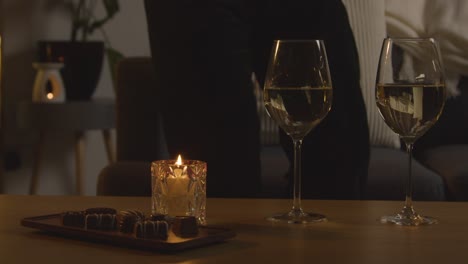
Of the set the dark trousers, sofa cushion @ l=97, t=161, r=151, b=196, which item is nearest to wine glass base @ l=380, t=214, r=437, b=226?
the dark trousers

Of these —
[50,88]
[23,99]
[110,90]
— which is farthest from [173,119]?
[110,90]

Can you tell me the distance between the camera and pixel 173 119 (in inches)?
62.4

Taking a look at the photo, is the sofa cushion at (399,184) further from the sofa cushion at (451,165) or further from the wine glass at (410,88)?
the wine glass at (410,88)

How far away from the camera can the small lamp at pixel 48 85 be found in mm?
3010

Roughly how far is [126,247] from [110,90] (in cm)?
293

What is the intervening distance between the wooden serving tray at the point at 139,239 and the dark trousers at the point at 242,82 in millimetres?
678

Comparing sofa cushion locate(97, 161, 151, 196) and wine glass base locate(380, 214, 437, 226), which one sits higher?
wine glass base locate(380, 214, 437, 226)

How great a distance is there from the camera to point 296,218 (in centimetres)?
92

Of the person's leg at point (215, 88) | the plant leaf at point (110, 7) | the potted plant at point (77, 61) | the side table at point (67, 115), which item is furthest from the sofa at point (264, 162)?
the plant leaf at point (110, 7)

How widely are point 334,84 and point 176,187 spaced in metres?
0.70

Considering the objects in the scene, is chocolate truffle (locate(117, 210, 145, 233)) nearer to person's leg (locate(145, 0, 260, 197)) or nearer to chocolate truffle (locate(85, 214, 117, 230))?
chocolate truffle (locate(85, 214, 117, 230))

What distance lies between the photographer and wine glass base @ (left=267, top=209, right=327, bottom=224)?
0.91 metres

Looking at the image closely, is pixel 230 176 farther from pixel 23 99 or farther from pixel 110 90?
pixel 110 90

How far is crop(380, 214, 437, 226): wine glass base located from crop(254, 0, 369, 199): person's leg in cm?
56
